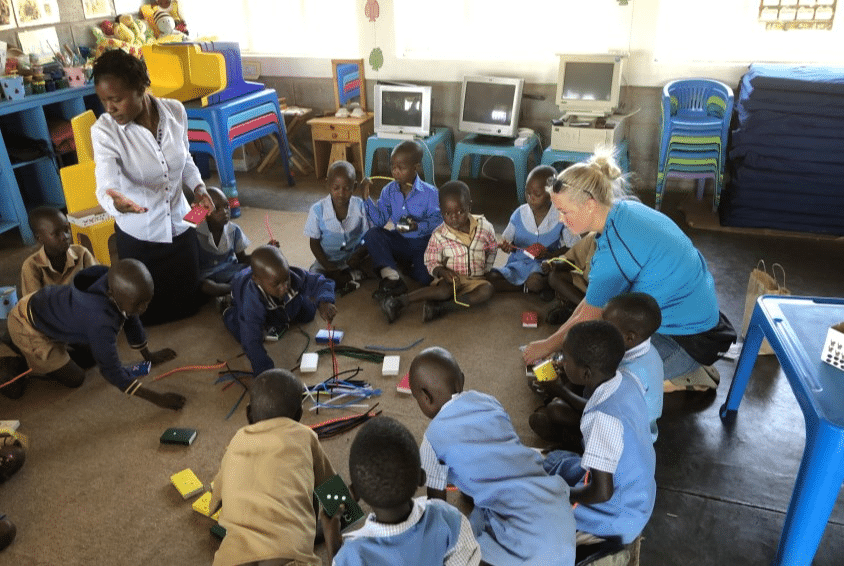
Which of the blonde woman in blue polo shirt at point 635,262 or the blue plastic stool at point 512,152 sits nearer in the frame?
the blonde woman in blue polo shirt at point 635,262

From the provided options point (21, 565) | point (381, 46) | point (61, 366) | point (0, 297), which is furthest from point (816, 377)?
point (381, 46)

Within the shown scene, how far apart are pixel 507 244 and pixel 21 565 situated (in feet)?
9.24

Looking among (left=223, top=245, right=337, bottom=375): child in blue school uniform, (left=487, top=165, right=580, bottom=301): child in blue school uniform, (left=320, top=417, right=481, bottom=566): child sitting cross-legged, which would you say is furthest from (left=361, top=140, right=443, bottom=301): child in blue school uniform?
(left=320, top=417, right=481, bottom=566): child sitting cross-legged

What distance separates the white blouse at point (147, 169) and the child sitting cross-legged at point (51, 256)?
0.80ft

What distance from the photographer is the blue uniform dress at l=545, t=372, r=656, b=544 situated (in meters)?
1.93

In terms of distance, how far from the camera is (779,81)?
4.48 m

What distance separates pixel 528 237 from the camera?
4.04 meters

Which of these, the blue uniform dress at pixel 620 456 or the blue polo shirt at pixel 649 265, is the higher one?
the blue polo shirt at pixel 649 265

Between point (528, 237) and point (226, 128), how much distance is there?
2.84 m

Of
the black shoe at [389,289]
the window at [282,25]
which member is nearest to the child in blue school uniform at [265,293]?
the black shoe at [389,289]

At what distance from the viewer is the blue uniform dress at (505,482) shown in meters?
1.78

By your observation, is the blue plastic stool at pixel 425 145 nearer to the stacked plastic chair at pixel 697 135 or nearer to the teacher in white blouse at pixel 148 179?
the stacked plastic chair at pixel 697 135

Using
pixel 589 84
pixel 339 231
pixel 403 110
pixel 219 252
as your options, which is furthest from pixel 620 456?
pixel 403 110

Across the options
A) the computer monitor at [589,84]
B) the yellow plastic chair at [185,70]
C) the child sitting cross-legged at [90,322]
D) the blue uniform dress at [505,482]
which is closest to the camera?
the blue uniform dress at [505,482]
